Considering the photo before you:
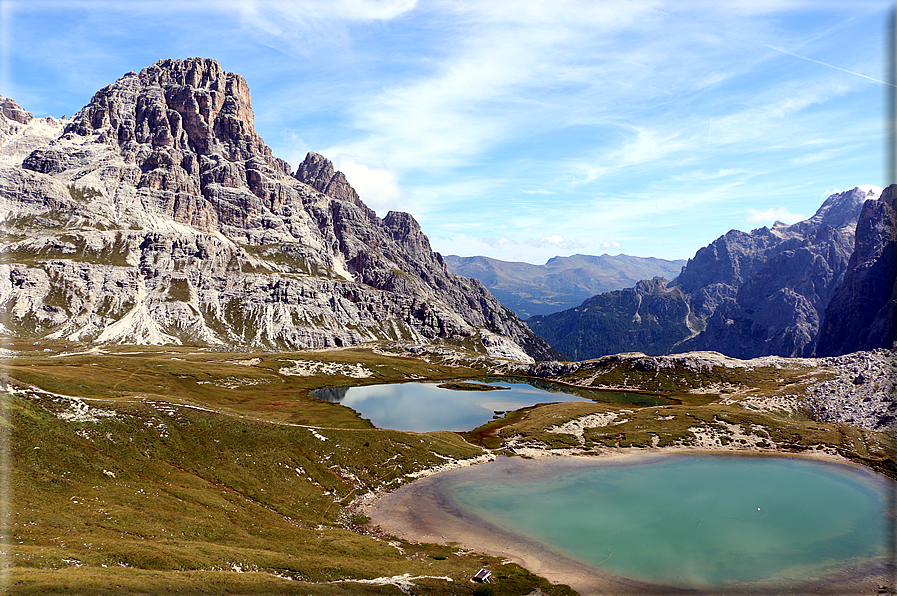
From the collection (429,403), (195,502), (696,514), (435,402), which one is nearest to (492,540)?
(696,514)

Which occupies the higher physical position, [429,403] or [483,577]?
[483,577]

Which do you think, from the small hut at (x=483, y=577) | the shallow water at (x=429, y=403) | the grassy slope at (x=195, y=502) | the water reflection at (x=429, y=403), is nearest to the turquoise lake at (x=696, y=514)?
the grassy slope at (x=195, y=502)

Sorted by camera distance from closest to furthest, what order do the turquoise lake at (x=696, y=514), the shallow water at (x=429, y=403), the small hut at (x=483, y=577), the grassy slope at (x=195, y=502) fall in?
the grassy slope at (x=195, y=502) < the small hut at (x=483, y=577) < the turquoise lake at (x=696, y=514) < the shallow water at (x=429, y=403)

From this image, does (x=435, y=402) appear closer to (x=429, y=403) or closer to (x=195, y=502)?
(x=429, y=403)

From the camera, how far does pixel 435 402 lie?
159 m

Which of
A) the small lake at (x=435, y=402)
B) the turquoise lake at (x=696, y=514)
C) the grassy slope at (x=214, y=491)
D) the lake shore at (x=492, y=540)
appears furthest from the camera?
the small lake at (x=435, y=402)

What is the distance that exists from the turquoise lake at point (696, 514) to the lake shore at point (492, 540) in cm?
134

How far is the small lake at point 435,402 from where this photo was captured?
12419cm

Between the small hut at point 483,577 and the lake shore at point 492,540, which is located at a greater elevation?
the small hut at point 483,577

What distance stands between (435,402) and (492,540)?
105439 millimetres

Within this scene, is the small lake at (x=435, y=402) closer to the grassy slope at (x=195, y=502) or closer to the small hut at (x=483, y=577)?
the grassy slope at (x=195, y=502)

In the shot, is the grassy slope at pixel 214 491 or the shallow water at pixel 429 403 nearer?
the grassy slope at pixel 214 491

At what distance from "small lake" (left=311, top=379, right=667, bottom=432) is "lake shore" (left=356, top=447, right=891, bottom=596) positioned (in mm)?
41769

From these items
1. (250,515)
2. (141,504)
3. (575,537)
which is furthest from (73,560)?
(575,537)
